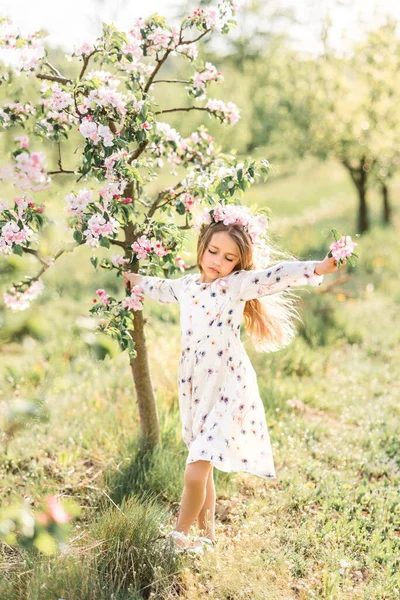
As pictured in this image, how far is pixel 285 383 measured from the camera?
5988mm

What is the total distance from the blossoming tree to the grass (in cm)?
59

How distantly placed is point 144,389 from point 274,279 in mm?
1418

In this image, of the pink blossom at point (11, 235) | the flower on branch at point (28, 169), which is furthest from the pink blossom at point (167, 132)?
the flower on branch at point (28, 169)

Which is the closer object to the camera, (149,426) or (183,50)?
(183,50)

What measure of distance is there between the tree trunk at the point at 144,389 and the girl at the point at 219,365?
582mm

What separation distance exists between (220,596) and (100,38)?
9.91 feet

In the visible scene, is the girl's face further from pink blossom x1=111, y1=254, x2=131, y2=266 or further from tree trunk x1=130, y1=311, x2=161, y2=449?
tree trunk x1=130, y1=311, x2=161, y2=449

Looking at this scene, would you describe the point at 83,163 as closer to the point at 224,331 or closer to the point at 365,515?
the point at 224,331

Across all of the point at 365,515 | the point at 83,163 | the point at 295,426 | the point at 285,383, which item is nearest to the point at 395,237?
the point at 285,383

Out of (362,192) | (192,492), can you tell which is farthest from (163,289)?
(362,192)

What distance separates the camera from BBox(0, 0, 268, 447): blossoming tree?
3.28m

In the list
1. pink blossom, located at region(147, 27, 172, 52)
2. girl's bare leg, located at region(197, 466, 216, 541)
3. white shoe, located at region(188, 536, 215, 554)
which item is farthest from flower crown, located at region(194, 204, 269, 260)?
white shoe, located at region(188, 536, 215, 554)

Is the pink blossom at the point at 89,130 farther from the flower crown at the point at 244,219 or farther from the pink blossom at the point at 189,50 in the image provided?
the pink blossom at the point at 189,50

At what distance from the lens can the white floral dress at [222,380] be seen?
3389 millimetres
